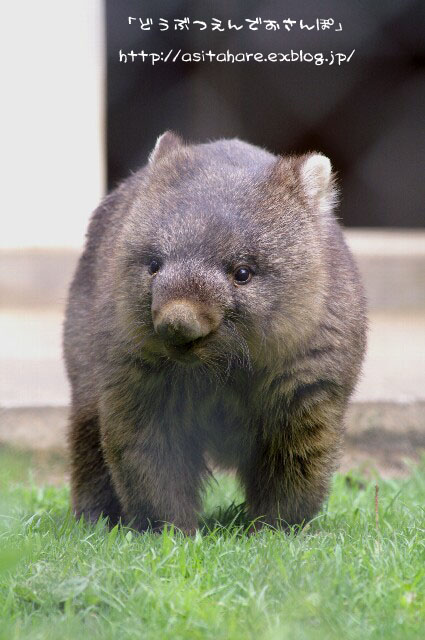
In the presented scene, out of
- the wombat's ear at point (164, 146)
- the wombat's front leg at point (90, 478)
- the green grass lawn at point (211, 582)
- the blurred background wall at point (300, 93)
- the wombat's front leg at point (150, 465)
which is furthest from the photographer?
the blurred background wall at point (300, 93)

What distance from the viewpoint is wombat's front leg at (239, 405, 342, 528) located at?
127 inches

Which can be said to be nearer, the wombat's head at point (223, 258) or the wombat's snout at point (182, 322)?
the wombat's snout at point (182, 322)

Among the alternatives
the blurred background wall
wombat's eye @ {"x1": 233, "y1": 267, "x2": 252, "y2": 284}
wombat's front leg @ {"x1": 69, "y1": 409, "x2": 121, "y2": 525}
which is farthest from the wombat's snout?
the blurred background wall

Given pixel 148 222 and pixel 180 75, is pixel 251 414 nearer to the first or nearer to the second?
pixel 148 222

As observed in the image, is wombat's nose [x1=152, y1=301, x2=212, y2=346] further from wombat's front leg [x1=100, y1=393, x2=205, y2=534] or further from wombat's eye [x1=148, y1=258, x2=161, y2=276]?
wombat's front leg [x1=100, y1=393, x2=205, y2=534]

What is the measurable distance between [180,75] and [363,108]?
1.66m


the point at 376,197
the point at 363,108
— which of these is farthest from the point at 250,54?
the point at 376,197

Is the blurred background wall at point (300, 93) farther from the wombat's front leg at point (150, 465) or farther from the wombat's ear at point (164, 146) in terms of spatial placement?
the wombat's front leg at point (150, 465)

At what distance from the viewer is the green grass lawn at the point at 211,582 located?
2303 millimetres

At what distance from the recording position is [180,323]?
8.82ft

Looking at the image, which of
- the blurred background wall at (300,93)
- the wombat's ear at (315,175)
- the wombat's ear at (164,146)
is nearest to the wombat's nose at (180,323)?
the wombat's ear at (315,175)

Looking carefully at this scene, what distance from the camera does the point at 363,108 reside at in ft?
21.5

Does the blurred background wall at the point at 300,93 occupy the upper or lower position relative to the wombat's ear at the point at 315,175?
upper

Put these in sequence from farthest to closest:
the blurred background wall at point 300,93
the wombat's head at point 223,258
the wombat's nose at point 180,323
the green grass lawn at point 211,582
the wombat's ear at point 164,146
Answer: the blurred background wall at point 300,93
the wombat's ear at point 164,146
the wombat's head at point 223,258
the wombat's nose at point 180,323
the green grass lawn at point 211,582
